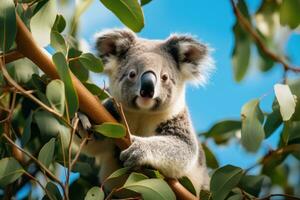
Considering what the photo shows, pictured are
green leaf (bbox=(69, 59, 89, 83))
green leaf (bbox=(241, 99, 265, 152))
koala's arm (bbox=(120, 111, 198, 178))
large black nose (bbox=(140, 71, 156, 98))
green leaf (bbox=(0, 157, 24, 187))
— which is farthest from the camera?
large black nose (bbox=(140, 71, 156, 98))

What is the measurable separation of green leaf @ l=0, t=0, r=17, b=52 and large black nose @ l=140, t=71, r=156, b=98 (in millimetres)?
906

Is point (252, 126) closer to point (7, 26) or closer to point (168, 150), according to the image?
point (168, 150)

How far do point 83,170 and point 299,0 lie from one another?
1.47m

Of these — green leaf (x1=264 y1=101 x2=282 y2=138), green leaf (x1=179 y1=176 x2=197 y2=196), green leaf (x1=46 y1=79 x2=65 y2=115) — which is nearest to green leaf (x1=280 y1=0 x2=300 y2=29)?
green leaf (x1=264 y1=101 x2=282 y2=138)

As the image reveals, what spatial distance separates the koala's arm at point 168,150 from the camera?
116 inches

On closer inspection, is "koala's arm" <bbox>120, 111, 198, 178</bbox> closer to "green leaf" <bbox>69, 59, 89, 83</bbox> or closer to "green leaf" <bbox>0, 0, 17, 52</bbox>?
"green leaf" <bbox>69, 59, 89, 83</bbox>

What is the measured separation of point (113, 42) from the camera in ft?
12.6

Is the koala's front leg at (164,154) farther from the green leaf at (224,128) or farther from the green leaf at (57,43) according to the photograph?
the green leaf at (57,43)

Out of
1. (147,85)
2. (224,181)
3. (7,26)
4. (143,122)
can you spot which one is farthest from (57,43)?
(143,122)

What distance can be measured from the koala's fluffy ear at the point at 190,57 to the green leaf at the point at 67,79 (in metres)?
1.48

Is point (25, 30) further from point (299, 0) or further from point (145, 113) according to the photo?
point (299, 0)

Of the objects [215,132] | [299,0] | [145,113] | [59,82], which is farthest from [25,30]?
[215,132]

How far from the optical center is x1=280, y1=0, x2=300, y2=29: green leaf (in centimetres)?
314

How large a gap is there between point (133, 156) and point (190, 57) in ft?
3.92
